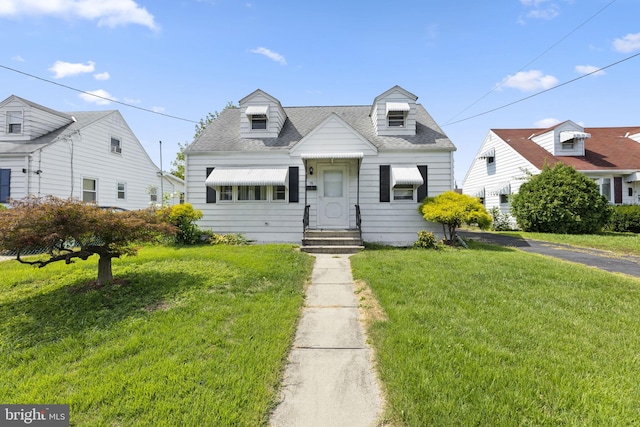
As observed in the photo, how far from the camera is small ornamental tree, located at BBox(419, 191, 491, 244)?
899 centimetres

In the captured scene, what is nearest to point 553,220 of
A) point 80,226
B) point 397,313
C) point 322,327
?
point 397,313

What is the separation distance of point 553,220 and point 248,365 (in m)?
16.8

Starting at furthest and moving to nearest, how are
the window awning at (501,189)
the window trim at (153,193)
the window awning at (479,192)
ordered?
the window awning at (479,192) < the window awning at (501,189) < the window trim at (153,193)

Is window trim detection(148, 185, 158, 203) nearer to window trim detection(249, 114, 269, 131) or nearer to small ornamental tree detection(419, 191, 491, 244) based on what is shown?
window trim detection(249, 114, 269, 131)

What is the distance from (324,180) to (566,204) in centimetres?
1249

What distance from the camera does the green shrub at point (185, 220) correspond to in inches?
376

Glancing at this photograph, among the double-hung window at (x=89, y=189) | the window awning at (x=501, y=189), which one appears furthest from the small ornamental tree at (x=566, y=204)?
the double-hung window at (x=89, y=189)

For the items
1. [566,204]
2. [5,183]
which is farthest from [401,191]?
[5,183]

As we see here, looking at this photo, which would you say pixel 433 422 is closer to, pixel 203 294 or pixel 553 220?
pixel 203 294

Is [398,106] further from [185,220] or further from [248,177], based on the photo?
[185,220]

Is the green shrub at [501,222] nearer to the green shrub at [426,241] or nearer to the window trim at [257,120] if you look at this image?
the green shrub at [426,241]

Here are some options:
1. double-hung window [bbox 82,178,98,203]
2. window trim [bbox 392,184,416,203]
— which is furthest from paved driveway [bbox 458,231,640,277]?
double-hung window [bbox 82,178,98,203]

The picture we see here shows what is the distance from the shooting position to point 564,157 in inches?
685
